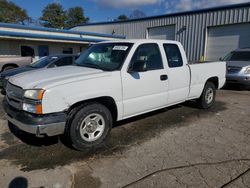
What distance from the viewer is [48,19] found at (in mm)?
62219

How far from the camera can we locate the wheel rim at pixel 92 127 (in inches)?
144

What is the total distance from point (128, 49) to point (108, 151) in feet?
6.36

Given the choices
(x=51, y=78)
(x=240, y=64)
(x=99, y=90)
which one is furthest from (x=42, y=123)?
(x=240, y=64)

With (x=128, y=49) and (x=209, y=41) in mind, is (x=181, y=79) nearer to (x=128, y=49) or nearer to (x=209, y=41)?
(x=128, y=49)

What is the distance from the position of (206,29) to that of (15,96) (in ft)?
50.6

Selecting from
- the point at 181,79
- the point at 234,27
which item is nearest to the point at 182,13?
the point at 234,27

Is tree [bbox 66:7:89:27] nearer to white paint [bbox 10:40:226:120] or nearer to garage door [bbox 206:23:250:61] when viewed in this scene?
garage door [bbox 206:23:250:61]

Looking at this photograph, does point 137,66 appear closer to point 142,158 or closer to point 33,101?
point 142,158

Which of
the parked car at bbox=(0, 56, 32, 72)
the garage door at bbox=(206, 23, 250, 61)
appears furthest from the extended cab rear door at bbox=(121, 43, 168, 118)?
the garage door at bbox=(206, 23, 250, 61)

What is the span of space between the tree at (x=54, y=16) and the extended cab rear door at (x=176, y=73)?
63271 mm

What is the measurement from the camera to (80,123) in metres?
3.55

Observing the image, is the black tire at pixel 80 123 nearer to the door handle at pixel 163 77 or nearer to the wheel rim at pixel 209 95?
the door handle at pixel 163 77

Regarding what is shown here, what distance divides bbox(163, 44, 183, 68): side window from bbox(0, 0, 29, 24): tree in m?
56.6

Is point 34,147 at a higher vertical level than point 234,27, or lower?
lower
